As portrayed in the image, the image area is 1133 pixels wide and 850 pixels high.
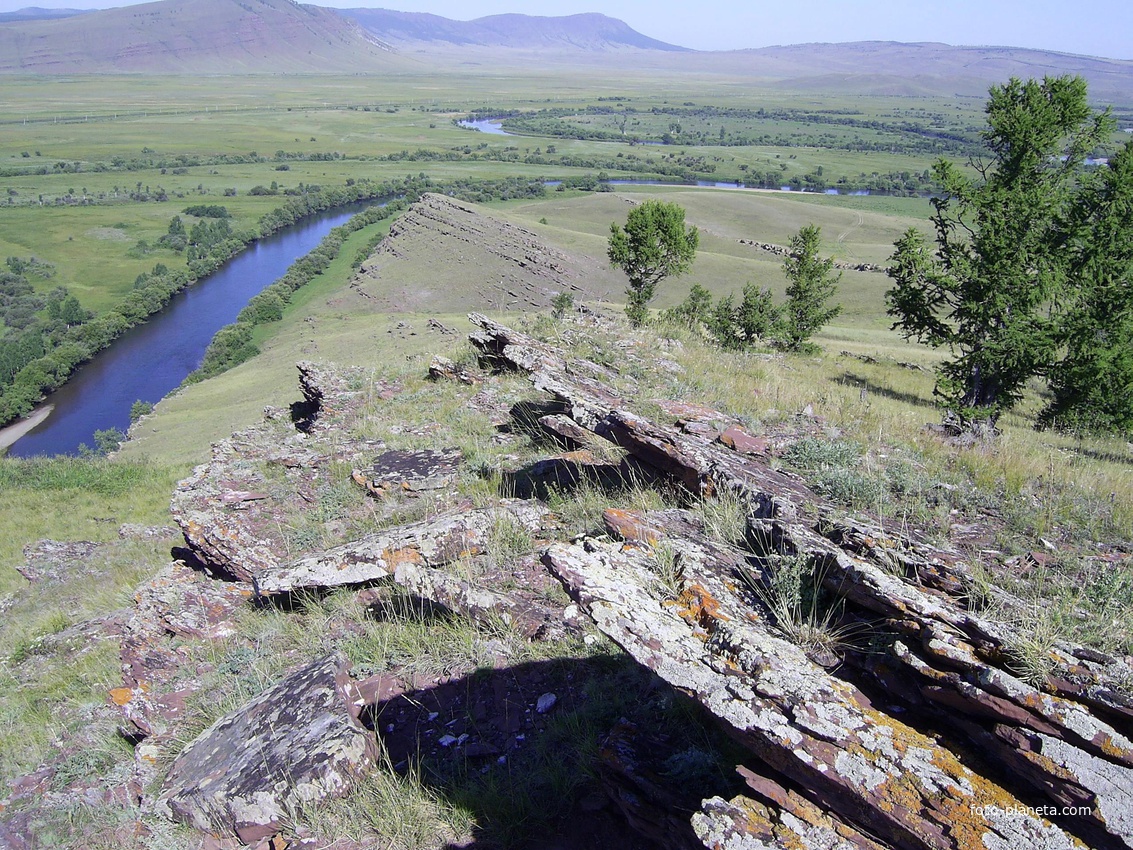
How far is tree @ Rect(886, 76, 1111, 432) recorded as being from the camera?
1516 centimetres

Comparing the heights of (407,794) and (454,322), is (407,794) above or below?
above

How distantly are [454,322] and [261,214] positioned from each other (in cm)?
7348

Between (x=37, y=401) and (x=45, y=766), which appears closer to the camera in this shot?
(x=45, y=766)

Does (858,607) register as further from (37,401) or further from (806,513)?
(37,401)

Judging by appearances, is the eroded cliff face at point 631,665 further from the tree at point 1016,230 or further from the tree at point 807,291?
the tree at point 807,291

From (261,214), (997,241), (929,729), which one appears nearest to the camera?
(929,729)

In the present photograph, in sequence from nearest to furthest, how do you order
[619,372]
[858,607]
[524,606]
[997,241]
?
[858,607] < [524,606] < [619,372] < [997,241]

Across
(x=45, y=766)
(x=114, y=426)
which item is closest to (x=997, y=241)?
(x=45, y=766)

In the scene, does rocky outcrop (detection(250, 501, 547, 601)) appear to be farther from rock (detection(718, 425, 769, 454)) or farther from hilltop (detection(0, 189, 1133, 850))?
rock (detection(718, 425, 769, 454))

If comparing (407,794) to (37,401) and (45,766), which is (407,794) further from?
(37,401)

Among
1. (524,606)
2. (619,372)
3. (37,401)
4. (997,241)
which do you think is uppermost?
(997,241)

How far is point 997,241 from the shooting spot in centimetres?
1519

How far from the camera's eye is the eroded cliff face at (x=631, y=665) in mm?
2838

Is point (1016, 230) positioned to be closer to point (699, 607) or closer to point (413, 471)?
point (413, 471)
